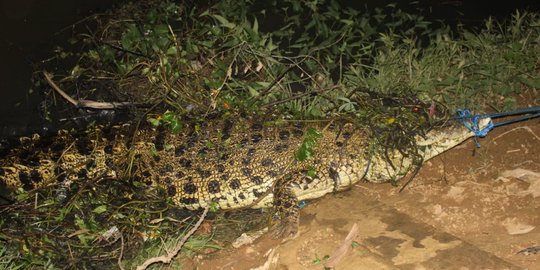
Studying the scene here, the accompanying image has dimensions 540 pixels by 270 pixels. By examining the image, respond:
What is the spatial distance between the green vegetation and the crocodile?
0.52ft

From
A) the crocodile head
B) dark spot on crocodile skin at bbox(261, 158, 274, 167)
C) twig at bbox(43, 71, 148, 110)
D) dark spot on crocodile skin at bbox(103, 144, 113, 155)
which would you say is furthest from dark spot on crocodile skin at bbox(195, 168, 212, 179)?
the crocodile head

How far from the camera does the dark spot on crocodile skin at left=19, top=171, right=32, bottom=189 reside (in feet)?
14.4

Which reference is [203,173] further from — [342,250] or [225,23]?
[225,23]

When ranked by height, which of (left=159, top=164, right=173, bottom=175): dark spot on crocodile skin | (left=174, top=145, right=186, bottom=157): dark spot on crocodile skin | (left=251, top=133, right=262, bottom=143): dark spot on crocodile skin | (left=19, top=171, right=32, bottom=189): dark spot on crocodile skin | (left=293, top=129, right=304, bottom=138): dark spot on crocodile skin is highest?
(left=293, top=129, right=304, bottom=138): dark spot on crocodile skin

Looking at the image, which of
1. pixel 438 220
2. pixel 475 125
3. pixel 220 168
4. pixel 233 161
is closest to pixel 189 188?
pixel 220 168

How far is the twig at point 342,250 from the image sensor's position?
321cm

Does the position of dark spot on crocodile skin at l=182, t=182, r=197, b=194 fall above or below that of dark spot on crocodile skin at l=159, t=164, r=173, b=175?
below

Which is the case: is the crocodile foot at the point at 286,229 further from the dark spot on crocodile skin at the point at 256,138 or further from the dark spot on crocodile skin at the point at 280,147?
the dark spot on crocodile skin at the point at 256,138

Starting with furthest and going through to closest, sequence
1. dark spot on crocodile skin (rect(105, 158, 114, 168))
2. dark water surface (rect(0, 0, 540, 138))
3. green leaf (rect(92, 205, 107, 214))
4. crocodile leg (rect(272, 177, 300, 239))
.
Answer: dark water surface (rect(0, 0, 540, 138))
dark spot on crocodile skin (rect(105, 158, 114, 168))
crocodile leg (rect(272, 177, 300, 239))
green leaf (rect(92, 205, 107, 214))

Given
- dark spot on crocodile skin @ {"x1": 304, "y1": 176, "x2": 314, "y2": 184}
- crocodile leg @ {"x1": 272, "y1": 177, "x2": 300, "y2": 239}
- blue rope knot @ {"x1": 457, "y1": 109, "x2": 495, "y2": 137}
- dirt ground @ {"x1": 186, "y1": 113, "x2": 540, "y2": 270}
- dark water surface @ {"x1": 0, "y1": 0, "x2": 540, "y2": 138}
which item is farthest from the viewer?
A: dark water surface @ {"x1": 0, "y1": 0, "x2": 540, "y2": 138}

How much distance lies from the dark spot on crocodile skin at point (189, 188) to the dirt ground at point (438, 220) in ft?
2.35

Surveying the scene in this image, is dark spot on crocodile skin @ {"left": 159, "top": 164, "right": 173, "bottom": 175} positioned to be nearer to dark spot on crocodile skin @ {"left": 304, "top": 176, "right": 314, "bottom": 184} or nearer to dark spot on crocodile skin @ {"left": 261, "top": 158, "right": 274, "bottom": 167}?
dark spot on crocodile skin @ {"left": 261, "top": 158, "right": 274, "bottom": 167}

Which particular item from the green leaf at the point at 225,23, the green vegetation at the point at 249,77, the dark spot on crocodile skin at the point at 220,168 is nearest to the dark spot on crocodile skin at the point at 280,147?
the green vegetation at the point at 249,77

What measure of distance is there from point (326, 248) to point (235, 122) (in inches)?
61.8
